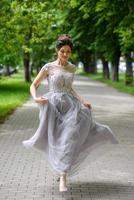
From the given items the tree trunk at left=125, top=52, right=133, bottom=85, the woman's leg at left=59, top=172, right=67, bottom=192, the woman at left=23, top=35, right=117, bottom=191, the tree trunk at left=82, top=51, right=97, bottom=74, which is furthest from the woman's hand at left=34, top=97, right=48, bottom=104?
the tree trunk at left=82, top=51, right=97, bottom=74

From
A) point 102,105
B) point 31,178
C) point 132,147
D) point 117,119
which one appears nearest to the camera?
point 31,178

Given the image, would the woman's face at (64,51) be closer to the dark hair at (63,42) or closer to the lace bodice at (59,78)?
the dark hair at (63,42)

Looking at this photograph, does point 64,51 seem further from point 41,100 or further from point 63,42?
point 41,100

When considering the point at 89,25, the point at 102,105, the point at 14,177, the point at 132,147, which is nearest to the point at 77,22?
the point at 89,25

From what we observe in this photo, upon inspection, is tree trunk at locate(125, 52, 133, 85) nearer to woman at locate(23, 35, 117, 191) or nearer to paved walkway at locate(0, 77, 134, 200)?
paved walkway at locate(0, 77, 134, 200)

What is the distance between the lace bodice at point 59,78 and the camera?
25.1ft

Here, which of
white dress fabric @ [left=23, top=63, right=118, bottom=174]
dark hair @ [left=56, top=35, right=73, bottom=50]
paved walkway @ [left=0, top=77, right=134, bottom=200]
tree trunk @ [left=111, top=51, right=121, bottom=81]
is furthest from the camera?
tree trunk @ [left=111, top=51, right=121, bottom=81]

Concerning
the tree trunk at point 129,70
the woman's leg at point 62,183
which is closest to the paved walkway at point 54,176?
the woman's leg at point 62,183

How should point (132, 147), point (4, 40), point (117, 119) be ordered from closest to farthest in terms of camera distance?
point (132, 147)
point (117, 119)
point (4, 40)

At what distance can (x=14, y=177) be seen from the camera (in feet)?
27.5

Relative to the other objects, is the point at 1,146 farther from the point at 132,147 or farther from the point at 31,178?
the point at 31,178

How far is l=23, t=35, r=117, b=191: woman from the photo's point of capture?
7.45 m

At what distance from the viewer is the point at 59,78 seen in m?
7.66

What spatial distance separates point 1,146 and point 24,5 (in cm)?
759
